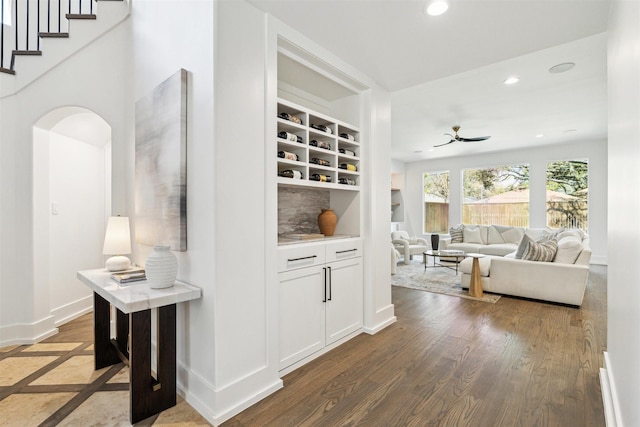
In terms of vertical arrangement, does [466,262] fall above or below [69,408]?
above

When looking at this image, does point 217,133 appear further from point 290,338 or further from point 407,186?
point 407,186

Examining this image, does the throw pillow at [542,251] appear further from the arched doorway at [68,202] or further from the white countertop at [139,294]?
the arched doorway at [68,202]

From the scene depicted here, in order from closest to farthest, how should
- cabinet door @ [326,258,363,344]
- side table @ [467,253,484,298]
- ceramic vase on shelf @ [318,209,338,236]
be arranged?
cabinet door @ [326,258,363,344] < ceramic vase on shelf @ [318,209,338,236] < side table @ [467,253,484,298]

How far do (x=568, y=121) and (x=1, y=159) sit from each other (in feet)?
25.5

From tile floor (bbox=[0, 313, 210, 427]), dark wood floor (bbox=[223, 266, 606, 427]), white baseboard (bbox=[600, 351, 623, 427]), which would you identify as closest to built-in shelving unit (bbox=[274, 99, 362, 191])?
dark wood floor (bbox=[223, 266, 606, 427])

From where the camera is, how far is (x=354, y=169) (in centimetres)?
297

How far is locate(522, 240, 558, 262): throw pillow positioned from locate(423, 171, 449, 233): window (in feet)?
16.3

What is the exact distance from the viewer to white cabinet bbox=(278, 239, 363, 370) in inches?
88.1

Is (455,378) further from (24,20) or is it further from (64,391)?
(24,20)

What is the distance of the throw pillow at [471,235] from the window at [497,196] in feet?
3.89

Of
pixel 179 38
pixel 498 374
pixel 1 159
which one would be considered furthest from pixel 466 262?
pixel 1 159

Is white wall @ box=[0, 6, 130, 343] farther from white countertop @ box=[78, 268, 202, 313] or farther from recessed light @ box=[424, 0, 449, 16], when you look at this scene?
recessed light @ box=[424, 0, 449, 16]

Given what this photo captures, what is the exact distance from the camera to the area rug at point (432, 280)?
438 centimetres

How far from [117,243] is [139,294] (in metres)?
0.83
